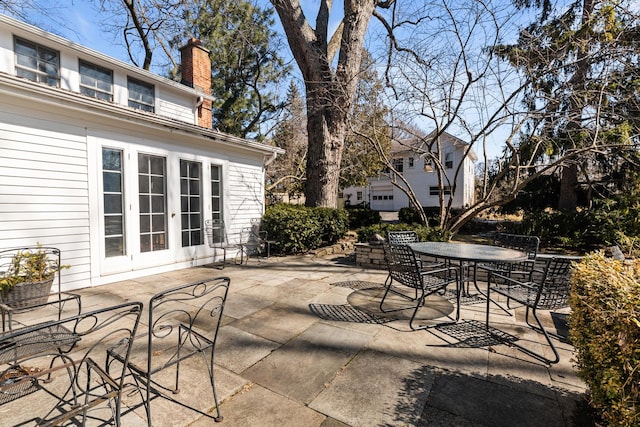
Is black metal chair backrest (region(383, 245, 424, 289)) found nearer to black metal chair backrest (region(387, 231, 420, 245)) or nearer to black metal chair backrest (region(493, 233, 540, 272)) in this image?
black metal chair backrest (region(387, 231, 420, 245))

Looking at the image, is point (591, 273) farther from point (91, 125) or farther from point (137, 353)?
point (91, 125)

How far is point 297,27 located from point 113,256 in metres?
7.58

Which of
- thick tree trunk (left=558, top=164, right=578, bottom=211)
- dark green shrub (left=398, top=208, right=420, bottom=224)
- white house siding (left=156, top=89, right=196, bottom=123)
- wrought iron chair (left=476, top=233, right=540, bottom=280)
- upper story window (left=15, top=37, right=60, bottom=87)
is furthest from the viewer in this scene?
dark green shrub (left=398, top=208, right=420, bottom=224)

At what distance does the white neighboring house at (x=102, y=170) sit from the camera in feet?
13.9

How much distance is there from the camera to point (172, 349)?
280 cm

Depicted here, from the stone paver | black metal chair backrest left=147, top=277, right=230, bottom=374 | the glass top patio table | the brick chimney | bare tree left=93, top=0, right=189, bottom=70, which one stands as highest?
bare tree left=93, top=0, right=189, bottom=70

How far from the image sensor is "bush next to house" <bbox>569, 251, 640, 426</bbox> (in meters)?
1.38

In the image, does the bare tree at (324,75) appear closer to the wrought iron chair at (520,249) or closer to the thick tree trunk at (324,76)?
the thick tree trunk at (324,76)

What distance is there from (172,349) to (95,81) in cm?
802

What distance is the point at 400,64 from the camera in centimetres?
691

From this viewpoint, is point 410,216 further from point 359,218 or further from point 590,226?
point 590,226

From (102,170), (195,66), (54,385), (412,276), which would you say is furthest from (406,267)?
(195,66)

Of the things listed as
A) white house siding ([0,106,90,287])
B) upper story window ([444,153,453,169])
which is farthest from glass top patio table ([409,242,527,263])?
upper story window ([444,153,453,169])

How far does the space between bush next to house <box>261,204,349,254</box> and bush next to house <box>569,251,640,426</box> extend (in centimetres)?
608
